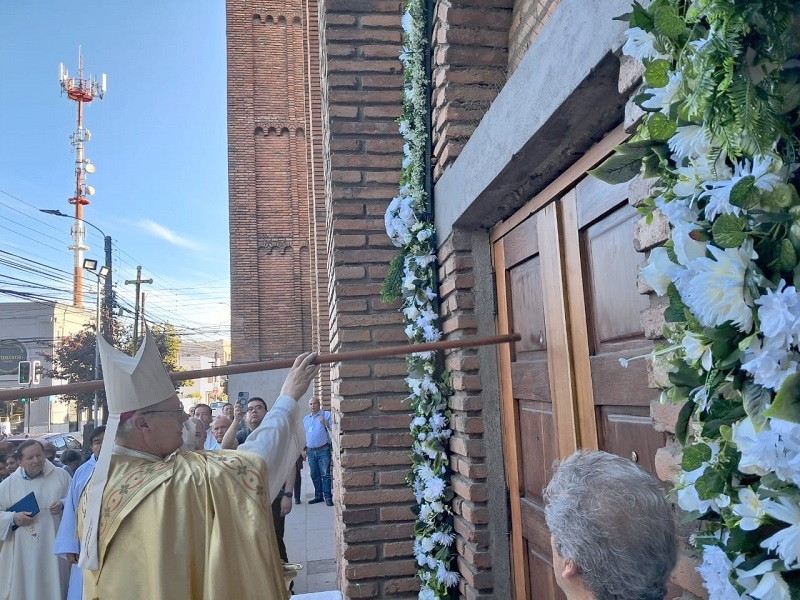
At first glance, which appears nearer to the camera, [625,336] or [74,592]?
[625,336]

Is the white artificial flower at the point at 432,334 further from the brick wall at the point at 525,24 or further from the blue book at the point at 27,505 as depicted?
the blue book at the point at 27,505

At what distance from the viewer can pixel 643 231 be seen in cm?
155

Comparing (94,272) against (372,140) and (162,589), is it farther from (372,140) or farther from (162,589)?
(162,589)

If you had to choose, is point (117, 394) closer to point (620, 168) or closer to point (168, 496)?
point (168, 496)

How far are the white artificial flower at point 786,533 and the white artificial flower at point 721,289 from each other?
0.85 ft

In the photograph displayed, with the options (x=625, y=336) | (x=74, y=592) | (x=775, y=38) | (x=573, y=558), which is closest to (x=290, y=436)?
(x=625, y=336)

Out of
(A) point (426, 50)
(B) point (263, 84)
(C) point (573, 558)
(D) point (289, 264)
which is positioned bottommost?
(C) point (573, 558)

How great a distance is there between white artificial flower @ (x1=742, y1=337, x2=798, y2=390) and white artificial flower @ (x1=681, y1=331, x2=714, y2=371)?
12 centimetres

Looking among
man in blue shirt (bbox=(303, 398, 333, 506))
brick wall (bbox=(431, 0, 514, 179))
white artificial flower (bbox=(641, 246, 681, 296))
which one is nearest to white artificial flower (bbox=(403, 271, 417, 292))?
brick wall (bbox=(431, 0, 514, 179))

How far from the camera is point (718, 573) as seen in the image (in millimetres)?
1083

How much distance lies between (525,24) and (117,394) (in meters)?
2.62

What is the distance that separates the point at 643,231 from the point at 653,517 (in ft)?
2.23

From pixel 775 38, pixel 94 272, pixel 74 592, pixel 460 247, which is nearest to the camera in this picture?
pixel 775 38

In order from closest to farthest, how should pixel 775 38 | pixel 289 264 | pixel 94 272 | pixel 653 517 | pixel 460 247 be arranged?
pixel 775 38, pixel 653 517, pixel 460 247, pixel 289 264, pixel 94 272
